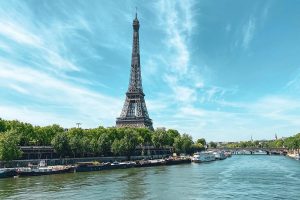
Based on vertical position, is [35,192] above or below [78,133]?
below

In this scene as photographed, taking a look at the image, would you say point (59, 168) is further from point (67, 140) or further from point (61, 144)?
point (67, 140)

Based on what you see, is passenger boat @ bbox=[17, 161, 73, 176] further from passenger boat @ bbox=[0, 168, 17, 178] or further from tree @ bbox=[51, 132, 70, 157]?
tree @ bbox=[51, 132, 70, 157]

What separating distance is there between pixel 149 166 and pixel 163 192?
162ft

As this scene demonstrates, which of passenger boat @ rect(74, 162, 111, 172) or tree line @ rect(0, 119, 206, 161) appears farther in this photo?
passenger boat @ rect(74, 162, 111, 172)

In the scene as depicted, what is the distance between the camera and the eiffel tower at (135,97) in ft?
498

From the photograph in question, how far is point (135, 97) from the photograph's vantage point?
506ft

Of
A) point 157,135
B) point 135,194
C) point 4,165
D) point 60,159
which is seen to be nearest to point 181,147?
point 157,135

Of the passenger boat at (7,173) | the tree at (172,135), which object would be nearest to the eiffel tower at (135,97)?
the tree at (172,135)

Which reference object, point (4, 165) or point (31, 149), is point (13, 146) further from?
point (31, 149)

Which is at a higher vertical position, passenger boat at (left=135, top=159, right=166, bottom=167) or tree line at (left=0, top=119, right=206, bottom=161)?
tree line at (left=0, top=119, right=206, bottom=161)

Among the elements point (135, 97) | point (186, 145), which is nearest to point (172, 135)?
point (186, 145)

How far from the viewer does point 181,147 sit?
151625mm

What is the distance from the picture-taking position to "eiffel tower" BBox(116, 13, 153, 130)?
498 ft

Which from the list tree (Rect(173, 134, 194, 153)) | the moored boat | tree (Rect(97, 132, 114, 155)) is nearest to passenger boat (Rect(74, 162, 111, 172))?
the moored boat
